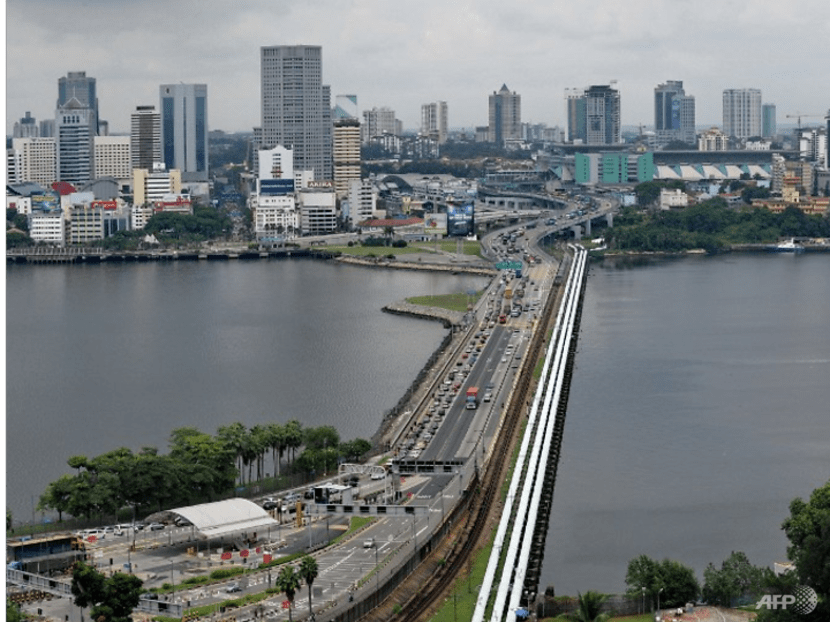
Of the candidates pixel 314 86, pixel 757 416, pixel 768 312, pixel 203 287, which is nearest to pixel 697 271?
pixel 768 312

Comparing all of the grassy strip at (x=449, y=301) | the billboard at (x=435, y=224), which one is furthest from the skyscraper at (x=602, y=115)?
the grassy strip at (x=449, y=301)

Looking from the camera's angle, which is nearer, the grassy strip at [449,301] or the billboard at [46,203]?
the grassy strip at [449,301]

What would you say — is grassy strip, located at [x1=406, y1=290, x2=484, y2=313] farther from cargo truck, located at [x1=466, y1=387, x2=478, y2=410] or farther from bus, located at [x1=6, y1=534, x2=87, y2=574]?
bus, located at [x1=6, y1=534, x2=87, y2=574]

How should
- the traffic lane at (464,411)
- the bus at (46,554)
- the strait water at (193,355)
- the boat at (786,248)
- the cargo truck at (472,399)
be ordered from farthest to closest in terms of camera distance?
the boat at (786,248), the cargo truck at (472,399), the strait water at (193,355), the traffic lane at (464,411), the bus at (46,554)

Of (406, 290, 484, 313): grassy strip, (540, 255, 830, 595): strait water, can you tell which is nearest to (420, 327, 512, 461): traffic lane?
(540, 255, 830, 595): strait water

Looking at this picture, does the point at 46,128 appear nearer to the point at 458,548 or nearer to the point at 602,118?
the point at 602,118

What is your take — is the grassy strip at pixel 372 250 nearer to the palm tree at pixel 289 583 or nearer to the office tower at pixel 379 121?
the palm tree at pixel 289 583
